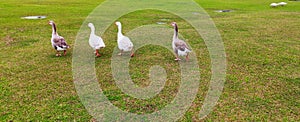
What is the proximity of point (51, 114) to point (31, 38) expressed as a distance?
637cm

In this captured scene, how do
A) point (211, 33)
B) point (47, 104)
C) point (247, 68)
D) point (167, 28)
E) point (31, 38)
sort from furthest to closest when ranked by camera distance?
point (167, 28)
point (211, 33)
point (31, 38)
point (247, 68)
point (47, 104)

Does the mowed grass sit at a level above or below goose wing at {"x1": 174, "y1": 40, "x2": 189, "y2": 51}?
below

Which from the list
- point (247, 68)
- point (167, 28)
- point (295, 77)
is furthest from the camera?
point (167, 28)

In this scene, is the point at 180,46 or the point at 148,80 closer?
the point at 148,80

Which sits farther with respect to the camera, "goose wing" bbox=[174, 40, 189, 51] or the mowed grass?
"goose wing" bbox=[174, 40, 189, 51]

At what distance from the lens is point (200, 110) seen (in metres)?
5.04

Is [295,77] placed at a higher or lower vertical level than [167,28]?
lower

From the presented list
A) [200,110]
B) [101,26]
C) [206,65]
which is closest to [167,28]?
[101,26]

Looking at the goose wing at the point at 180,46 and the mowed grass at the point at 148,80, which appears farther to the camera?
the goose wing at the point at 180,46

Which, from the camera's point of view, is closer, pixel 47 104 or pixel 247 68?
pixel 47 104

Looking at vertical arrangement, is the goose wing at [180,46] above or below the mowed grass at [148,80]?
above

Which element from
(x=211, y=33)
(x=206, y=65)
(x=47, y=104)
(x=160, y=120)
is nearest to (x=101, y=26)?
(x=211, y=33)

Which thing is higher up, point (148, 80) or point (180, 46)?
point (180, 46)

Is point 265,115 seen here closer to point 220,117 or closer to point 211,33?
point 220,117
